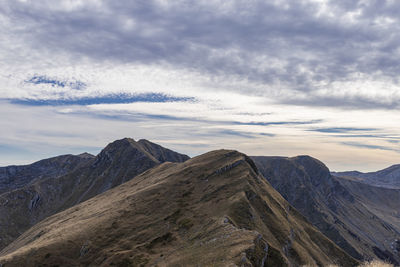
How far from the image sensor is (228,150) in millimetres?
174625

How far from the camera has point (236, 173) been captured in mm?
132750

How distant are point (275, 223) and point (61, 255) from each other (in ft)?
Result: 262

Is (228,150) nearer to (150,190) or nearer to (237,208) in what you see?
(150,190)

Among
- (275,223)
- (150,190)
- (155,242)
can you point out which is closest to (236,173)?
(275,223)

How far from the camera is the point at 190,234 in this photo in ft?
266

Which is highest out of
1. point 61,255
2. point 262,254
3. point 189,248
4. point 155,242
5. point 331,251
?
point 262,254

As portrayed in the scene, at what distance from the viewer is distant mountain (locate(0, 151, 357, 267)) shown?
5924 cm

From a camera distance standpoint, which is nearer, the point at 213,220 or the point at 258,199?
the point at 213,220

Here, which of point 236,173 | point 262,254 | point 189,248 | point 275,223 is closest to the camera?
point 262,254

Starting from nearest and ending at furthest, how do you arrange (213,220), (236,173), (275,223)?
(213,220)
(275,223)
(236,173)

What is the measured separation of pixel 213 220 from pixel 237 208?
11.7 metres

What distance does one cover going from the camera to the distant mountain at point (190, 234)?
5924cm

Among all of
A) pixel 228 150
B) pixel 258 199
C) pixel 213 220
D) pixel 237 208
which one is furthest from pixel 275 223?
pixel 228 150

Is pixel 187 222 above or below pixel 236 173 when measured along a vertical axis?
below
